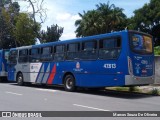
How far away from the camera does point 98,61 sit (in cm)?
1659

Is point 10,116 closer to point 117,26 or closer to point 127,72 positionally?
point 127,72

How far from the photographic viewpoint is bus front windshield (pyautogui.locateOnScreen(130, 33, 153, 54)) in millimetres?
15459

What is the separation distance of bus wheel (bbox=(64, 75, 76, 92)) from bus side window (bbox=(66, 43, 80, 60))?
1.13 m

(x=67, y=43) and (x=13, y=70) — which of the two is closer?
(x=67, y=43)

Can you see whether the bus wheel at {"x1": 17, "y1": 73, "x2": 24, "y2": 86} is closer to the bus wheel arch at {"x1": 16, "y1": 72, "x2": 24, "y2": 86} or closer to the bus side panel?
the bus wheel arch at {"x1": 16, "y1": 72, "x2": 24, "y2": 86}

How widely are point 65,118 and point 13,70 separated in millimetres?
15657

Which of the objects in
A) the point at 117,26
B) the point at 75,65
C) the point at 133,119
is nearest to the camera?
the point at 133,119

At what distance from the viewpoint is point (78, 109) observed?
37.0 feet

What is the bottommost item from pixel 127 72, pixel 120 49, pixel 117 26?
pixel 127 72

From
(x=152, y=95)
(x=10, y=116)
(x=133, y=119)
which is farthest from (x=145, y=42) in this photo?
(x=10, y=116)

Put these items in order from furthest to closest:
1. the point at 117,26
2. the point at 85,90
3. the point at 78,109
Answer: the point at 117,26, the point at 85,90, the point at 78,109

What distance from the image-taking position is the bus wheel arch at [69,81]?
18420 millimetres

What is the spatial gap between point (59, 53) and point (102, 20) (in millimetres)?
34441

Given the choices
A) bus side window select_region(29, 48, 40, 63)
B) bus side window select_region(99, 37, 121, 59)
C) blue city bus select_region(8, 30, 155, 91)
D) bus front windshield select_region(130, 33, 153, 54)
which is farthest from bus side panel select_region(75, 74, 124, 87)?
bus side window select_region(29, 48, 40, 63)
